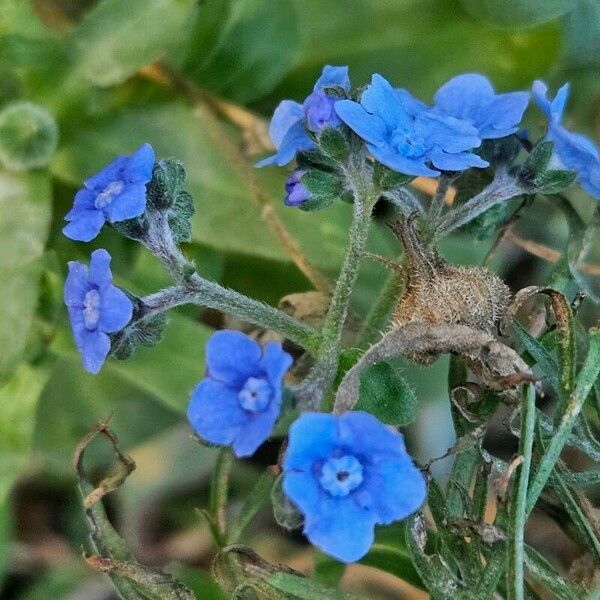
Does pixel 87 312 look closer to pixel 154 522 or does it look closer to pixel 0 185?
pixel 0 185

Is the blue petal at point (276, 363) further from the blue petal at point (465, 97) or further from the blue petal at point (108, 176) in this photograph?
the blue petal at point (465, 97)

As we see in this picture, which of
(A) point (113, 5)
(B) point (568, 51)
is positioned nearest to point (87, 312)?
(A) point (113, 5)

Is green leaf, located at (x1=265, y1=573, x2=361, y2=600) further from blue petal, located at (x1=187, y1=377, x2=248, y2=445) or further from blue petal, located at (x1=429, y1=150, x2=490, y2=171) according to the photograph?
blue petal, located at (x1=429, y1=150, x2=490, y2=171)

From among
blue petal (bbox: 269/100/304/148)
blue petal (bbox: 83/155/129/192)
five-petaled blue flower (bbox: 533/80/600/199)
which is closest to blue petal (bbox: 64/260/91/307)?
blue petal (bbox: 83/155/129/192)

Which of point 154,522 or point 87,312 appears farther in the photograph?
point 154,522

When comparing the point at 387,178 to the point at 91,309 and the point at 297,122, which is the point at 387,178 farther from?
the point at 91,309

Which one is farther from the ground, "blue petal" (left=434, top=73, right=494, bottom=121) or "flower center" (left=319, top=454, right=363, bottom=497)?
"blue petal" (left=434, top=73, right=494, bottom=121)

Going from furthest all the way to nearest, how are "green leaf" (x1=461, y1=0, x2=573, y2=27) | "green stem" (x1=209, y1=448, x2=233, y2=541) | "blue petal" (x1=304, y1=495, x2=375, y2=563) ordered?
"green leaf" (x1=461, y1=0, x2=573, y2=27), "green stem" (x1=209, y1=448, x2=233, y2=541), "blue petal" (x1=304, y1=495, x2=375, y2=563)
